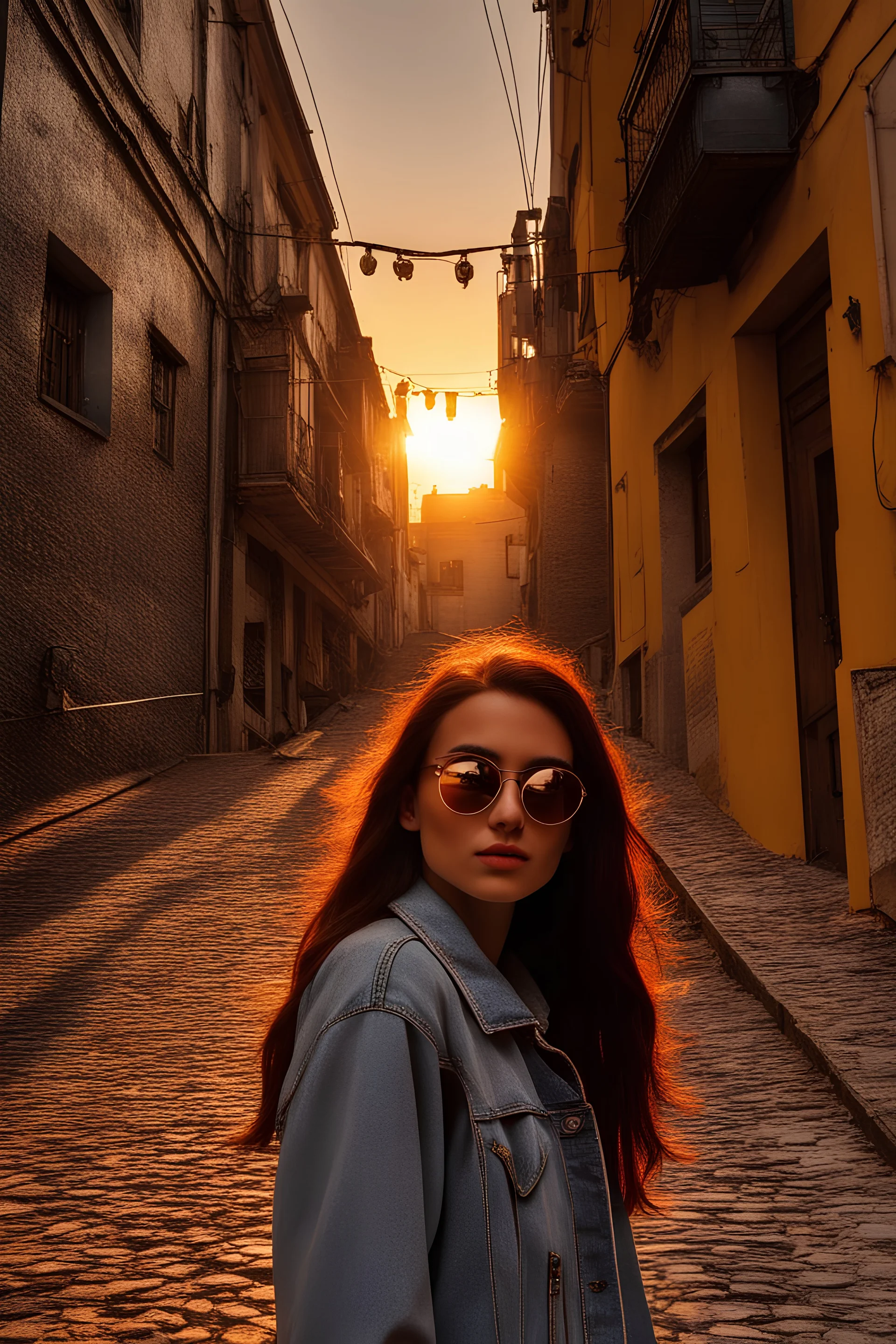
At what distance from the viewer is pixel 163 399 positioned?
1499 centimetres

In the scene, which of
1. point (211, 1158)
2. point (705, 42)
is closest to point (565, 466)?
point (705, 42)

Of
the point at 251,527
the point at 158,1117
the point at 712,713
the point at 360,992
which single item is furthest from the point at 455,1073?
the point at 251,527

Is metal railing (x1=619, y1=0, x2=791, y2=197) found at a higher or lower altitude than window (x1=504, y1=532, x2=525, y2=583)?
lower

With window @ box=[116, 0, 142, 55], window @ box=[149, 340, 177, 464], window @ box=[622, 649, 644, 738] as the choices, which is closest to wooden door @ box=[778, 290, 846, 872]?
window @ box=[622, 649, 644, 738]

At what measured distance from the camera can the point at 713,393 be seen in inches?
388

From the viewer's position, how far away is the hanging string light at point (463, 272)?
13.4 metres

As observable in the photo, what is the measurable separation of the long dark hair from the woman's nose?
0.49 feet

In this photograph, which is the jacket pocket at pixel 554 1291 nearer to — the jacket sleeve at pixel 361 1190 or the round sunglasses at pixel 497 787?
the jacket sleeve at pixel 361 1190

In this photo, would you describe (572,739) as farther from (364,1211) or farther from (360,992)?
(364,1211)

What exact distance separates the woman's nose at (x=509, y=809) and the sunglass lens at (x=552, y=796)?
0.02 m

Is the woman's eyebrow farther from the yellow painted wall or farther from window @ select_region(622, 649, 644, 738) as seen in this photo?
window @ select_region(622, 649, 644, 738)

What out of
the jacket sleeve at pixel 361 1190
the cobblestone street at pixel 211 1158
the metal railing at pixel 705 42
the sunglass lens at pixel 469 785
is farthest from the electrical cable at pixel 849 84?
the jacket sleeve at pixel 361 1190

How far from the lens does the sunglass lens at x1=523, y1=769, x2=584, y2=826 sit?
1552 mm

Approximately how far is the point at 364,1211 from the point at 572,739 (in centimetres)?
80
